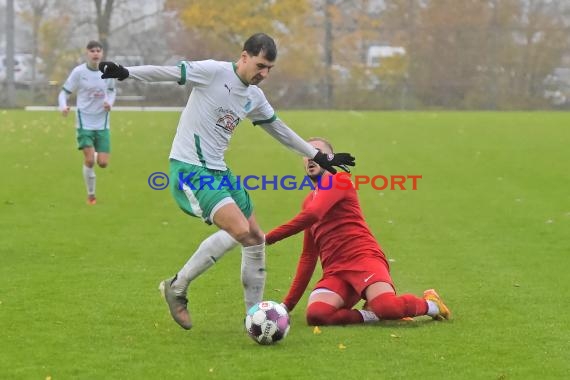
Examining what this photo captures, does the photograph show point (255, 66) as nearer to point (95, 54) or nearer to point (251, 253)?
point (251, 253)

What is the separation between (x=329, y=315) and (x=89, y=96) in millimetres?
9263

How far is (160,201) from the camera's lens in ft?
54.5

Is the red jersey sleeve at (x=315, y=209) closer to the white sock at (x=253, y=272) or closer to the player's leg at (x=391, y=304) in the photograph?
the white sock at (x=253, y=272)

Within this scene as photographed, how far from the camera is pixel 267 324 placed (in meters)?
7.16

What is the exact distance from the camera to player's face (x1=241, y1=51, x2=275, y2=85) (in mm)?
7566

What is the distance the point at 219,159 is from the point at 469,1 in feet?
186

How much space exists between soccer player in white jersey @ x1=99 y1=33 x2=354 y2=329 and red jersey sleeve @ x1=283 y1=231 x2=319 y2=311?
0.45 metres

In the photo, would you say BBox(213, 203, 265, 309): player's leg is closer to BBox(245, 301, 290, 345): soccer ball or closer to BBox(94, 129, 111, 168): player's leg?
BBox(245, 301, 290, 345): soccer ball

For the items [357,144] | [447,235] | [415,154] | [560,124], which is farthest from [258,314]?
[560,124]

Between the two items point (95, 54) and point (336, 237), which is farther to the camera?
point (95, 54)

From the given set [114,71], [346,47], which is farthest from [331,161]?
[346,47]

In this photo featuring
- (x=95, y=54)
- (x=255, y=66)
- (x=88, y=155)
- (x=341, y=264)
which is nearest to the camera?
(x=255, y=66)

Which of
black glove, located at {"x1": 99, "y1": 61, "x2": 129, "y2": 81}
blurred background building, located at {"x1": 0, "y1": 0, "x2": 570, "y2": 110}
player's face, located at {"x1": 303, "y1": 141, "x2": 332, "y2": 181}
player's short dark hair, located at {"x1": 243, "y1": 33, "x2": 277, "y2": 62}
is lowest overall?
blurred background building, located at {"x1": 0, "y1": 0, "x2": 570, "y2": 110}

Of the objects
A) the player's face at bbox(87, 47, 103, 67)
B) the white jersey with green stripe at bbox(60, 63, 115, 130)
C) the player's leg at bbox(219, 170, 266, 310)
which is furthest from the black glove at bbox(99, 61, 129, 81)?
the white jersey with green stripe at bbox(60, 63, 115, 130)
